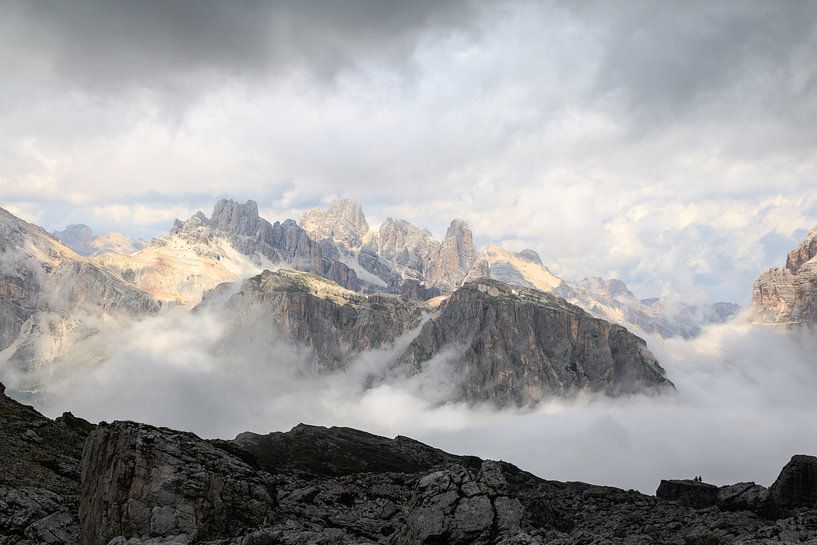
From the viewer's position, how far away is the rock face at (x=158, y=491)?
44.3 m

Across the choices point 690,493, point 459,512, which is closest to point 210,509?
point 459,512

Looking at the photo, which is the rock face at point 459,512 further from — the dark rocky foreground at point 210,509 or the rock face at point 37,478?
the rock face at point 37,478

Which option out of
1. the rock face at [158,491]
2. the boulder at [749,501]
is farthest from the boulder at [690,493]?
the rock face at [158,491]

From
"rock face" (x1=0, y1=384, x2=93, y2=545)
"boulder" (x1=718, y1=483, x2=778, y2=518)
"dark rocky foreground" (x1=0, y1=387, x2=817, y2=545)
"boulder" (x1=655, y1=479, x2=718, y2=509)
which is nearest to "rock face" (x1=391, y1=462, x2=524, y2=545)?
"dark rocky foreground" (x1=0, y1=387, x2=817, y2=545)

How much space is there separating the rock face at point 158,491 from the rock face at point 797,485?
283 ft

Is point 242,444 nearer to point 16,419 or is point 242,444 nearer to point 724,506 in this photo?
point 16,419

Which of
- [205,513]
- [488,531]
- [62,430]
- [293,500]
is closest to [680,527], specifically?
[488,531]

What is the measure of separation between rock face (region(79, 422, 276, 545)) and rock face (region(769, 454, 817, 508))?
86.4 meters

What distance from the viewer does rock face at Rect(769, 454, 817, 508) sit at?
91312mm

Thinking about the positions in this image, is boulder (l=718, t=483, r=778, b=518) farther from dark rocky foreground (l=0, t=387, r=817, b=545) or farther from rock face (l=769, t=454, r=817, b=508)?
dark rocky foreground (l=0, t=387, r=817, b=545)

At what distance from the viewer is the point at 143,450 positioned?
47938 mm

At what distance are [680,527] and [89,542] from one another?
208ft

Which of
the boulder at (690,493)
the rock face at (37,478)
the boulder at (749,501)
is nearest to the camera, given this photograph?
the rock face at (37,478)

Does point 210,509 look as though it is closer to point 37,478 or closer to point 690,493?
point 37,478
